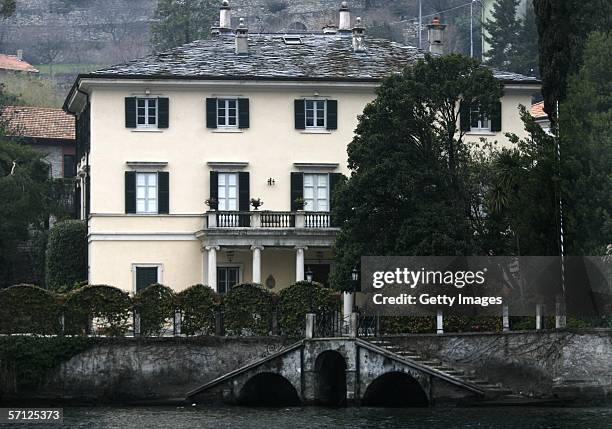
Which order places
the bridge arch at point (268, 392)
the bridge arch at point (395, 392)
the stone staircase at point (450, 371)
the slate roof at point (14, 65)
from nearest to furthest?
the stone staircase at point (450, 371) < the bridge arch at point (395, 392) < the bridge arch at point (268, 392) < the slate roof at point (14, 65)

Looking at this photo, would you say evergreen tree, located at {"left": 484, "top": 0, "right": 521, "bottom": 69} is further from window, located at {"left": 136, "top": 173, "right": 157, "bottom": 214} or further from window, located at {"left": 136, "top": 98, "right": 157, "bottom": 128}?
window, located at {"left": 136, "top": 173, "right": 157, "bottom": 214}

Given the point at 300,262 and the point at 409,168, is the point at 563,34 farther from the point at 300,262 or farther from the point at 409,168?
the point at 300,262

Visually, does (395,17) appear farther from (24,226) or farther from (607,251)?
(607,251)

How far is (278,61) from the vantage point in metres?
73.6

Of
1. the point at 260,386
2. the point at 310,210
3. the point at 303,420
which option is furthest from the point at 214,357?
the point at 310,210

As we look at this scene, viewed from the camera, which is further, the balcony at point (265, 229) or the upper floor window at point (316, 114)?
the upper floor window at point (316, 114)

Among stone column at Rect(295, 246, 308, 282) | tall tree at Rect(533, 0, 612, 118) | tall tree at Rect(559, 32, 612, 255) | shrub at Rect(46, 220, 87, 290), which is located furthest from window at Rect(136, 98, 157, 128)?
tall tree at Rect(559, 32, 612, 255)

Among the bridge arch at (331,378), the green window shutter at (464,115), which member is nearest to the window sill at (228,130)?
the green window shutter at (464,115)

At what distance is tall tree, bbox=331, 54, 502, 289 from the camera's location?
196ft

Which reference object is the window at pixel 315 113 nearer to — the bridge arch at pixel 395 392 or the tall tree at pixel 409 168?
the tall tree at pixel 409 168

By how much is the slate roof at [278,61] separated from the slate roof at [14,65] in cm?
8906

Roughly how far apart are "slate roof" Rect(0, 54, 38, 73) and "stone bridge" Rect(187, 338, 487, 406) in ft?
350
